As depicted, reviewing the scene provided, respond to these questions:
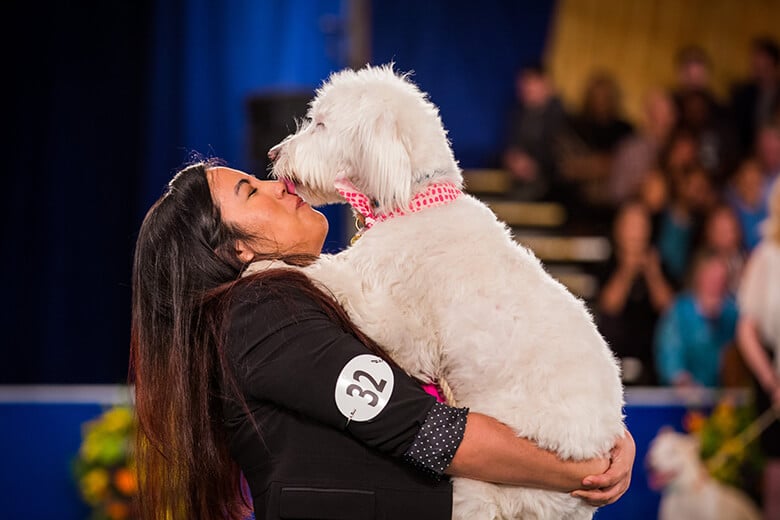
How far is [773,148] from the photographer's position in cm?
592

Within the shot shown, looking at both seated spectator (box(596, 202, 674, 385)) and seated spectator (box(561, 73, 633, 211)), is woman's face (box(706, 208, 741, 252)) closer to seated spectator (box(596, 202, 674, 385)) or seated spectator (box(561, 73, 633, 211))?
seated spectator (box(596, 202, 674, 385))

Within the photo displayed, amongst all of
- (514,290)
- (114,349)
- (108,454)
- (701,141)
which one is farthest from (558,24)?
(514,290)

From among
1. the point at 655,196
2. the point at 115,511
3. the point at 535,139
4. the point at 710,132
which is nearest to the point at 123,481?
the point at 115,511

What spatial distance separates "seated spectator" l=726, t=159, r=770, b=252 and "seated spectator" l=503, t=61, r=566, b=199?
1127mm

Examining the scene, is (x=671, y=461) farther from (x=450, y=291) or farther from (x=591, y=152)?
(x=450, y=291)

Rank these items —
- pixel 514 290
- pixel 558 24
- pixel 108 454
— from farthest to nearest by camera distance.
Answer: pixel 558 24 < pixel 108 454 < pixel 514 290

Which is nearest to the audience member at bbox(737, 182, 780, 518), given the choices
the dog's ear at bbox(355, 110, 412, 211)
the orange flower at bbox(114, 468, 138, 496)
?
the orange flower at bbox(114, 468, 138, 496)

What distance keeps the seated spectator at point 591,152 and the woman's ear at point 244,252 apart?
466 cm

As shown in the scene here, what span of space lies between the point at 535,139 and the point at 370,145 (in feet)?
15.0

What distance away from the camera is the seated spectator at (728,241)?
5.66 meters

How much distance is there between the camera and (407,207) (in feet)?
6.25

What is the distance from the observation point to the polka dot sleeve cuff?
1599 millimetres

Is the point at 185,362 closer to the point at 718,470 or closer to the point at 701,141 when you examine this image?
the point at 718,470

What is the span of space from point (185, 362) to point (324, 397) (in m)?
0.31
